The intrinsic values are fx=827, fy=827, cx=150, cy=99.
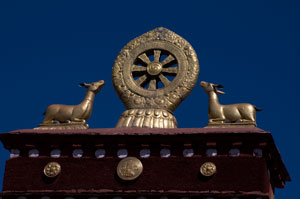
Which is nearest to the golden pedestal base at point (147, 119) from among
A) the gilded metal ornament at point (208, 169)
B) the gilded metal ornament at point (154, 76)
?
the gilded metal ornament at point (154, 76)

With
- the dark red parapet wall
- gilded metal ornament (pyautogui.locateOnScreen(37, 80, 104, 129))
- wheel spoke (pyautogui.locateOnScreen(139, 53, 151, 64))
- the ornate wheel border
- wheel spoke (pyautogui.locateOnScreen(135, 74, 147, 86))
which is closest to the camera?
the dark red parapet wall

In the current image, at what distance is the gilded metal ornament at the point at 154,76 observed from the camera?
20812 millimetres

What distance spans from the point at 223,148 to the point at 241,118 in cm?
129

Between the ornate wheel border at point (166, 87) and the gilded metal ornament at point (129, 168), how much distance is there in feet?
7.39

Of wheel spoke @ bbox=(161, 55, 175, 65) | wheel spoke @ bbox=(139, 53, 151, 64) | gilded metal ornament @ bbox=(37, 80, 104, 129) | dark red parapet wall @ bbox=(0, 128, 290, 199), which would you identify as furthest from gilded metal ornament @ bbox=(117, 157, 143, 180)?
wheel spoke @ bbox=(139, 53, 151, 64)

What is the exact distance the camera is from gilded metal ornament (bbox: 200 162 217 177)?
739 inches

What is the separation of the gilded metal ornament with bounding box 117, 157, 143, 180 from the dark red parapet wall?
0.38 ft

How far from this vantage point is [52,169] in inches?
768

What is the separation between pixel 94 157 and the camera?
19.5 metres

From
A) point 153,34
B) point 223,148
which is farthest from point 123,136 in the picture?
point 153,34

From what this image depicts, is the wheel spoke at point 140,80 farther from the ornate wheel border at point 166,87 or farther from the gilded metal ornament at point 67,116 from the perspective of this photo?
the gilded metal ornament at point 67,116

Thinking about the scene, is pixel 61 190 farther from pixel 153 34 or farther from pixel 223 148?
pixel 153 34

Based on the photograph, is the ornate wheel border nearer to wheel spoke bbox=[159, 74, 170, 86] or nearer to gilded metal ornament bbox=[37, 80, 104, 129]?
wheel spoke bbox=[159, 74, 170, 86]

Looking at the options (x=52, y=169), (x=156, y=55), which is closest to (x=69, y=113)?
(x=52, y=169)
